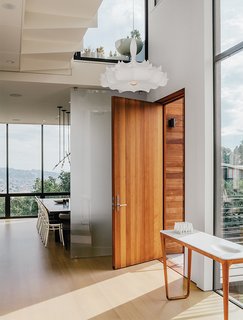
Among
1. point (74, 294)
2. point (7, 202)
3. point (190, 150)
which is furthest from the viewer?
point (7, 202)

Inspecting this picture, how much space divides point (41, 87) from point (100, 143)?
51.6 inches

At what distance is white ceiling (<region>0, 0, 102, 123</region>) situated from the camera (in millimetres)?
3830

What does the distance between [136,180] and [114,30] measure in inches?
102

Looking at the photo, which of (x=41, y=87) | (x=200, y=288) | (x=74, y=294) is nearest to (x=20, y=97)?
(x=41, y=87)

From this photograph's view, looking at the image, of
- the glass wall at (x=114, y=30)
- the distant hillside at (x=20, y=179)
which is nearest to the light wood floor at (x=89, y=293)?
the glass wall at (x=114, y=30)

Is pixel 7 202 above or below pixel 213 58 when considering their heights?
below

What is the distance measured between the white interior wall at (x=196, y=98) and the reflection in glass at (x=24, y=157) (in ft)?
22.7

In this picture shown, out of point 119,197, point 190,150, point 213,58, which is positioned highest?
point 213,58

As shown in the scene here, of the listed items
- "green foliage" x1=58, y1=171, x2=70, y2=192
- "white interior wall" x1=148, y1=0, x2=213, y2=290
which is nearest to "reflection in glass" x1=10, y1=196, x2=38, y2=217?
"green foliage" x1=58, y1=171, x2=70, y2=192

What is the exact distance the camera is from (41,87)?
6055 mm

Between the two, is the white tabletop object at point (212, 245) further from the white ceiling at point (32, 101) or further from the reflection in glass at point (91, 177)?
the white ceiling at point (32, 101)

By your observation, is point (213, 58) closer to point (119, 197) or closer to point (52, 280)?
point (119, 197)

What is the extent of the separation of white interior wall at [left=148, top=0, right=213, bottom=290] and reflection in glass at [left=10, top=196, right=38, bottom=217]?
23.4 ft

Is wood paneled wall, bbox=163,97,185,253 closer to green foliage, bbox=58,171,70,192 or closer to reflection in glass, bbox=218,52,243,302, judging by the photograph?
reflection in glass, bbox=218,52,243,302
